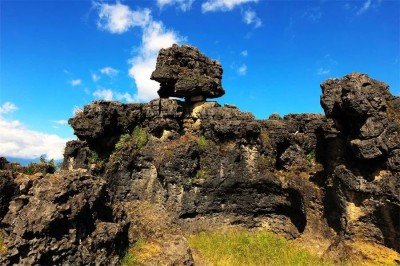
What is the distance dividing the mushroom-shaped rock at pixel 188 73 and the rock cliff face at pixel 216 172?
0.08 meters

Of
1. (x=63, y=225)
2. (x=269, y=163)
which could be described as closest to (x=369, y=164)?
(x=269, y=163)

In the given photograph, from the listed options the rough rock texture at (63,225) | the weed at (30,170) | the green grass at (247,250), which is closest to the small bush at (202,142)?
the green grass at (247,250)

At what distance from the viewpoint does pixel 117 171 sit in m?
22.6

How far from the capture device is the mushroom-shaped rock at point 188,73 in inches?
944

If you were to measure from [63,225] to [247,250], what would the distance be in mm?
10215

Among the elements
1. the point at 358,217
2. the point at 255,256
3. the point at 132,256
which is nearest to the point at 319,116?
the point at 358,217

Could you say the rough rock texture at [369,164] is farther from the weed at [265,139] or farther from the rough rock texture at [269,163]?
the weed at [265,139]

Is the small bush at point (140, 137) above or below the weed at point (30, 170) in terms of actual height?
above

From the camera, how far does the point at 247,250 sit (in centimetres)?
1844

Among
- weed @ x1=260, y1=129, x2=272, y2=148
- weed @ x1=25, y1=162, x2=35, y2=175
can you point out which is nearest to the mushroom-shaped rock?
weed @ x1=260, y1=129, x2=272, y2=148

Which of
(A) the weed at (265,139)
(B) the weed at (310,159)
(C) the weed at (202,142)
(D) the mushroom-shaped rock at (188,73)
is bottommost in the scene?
(B) the weed at (310,159)

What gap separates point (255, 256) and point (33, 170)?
1474 cm

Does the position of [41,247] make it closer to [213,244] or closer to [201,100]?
[213,244]

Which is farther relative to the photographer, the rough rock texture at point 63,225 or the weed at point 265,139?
the weed at point 265,139
